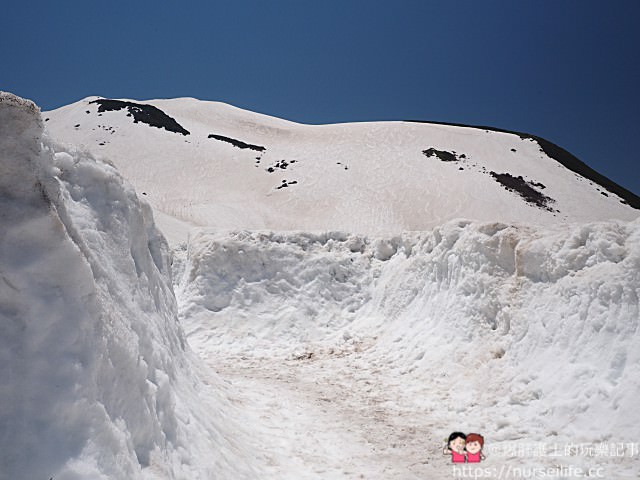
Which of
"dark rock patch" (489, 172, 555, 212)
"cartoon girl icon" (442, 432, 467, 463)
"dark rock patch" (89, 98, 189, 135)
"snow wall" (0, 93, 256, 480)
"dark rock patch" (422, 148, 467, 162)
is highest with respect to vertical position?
"dark rock patch" (89, 98, 189, 135)

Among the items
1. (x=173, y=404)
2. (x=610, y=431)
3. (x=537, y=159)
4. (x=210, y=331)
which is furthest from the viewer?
(x=537, y=159)

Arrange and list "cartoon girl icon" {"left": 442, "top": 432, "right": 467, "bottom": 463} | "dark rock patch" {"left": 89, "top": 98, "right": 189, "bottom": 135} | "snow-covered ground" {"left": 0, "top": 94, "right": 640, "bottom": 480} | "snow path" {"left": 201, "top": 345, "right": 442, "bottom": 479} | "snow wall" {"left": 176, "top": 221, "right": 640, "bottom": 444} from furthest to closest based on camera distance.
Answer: "dark rock patch" {"left": 89, "top": 98, "right": 189, "bottom": 135}, "snow wall" {"left": 176, "top": 221, "right": 640, "bottom": 444}, "cartoon girl icon" {"left": 442, "top": 432, "right": 467, "bottom": 463}, "snow path" {"left": 201, "top": 345, "right": 442, "bottom": 479}, "snow-covered ground" {"left": 0, "top": 94, "right": 640, "bottom": 480}

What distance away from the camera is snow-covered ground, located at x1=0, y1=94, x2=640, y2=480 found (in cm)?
318

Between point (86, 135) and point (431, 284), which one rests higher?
point (86, 135)

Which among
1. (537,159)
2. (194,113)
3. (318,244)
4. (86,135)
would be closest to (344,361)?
(318,244)

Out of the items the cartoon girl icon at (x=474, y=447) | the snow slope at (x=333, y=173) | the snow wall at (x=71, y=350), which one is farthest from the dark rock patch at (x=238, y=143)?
the snow wall at (x=71, y=350)

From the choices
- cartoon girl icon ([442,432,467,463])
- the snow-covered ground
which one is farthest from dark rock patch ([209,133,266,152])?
cartoon girl icon ([442,432,467,463])

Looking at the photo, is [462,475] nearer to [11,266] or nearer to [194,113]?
[11,266]

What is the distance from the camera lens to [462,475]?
5176mm

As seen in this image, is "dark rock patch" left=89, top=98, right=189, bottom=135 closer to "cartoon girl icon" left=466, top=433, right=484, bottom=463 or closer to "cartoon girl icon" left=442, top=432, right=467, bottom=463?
"cartoon girl icon" left=442, top=432, right=467, bottom=463

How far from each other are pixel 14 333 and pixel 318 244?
434 inches

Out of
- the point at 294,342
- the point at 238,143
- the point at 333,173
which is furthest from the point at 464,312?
the point at 238,143

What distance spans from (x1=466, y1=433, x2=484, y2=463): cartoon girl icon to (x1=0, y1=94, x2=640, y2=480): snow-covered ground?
0.16m

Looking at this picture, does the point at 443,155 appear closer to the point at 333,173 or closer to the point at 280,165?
the point at 333,173
